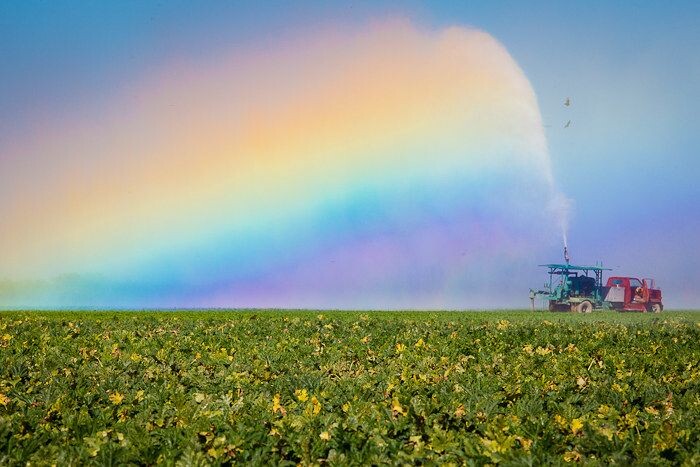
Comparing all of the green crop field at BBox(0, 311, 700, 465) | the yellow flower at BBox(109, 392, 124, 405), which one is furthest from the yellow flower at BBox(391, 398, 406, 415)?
the yellow flower at BBox(109, 392, 124, 405)

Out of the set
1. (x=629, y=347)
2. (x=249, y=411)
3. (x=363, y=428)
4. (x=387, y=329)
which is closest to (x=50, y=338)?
(x=387, y=329)

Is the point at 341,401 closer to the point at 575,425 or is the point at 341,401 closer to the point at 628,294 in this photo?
the point at 575,425

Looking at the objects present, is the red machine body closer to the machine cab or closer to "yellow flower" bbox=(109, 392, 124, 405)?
the machine cab

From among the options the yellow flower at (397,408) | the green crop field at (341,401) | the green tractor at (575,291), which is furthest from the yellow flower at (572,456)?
the green tractor at (575,291)

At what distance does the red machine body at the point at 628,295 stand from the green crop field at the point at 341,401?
1168 inches

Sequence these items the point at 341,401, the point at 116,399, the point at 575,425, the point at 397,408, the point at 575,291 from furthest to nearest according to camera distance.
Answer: the point at 575,291, the point at 341,401, the point at 116,399, the point at 397,408, the point at 575,425

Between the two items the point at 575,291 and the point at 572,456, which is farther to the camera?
the point at 575,291

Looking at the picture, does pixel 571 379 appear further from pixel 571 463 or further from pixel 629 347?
pixel 629 347

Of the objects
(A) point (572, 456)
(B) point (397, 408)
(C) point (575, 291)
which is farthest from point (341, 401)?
(C) point (575, 291)

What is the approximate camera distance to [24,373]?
27.3ft

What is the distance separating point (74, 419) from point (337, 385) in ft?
9.23

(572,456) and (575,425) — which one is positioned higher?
(575,425)

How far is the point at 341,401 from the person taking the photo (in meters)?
6.09

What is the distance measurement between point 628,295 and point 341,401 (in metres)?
38.9
